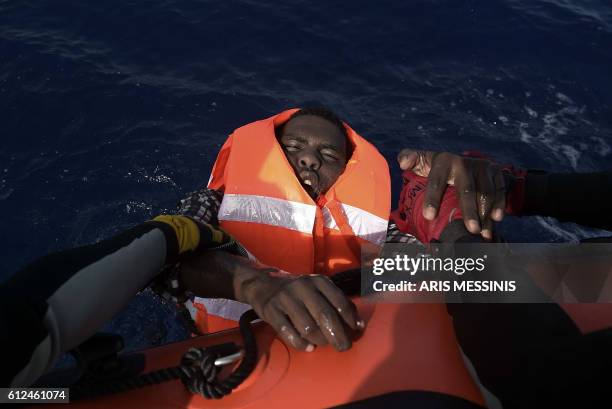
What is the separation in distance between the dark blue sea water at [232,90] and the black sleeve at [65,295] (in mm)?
2063

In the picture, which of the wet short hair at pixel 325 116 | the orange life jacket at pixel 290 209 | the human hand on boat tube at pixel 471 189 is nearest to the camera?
the human hand on boat tube at pixel 471 189

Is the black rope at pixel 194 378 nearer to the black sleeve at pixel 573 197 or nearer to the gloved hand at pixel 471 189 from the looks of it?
the gloved hand at pixel 471 189

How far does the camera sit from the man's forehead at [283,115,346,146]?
10.3 feet

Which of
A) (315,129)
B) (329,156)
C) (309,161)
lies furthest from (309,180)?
(315,129)

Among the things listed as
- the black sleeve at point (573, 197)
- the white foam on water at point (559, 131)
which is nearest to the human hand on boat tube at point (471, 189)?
the black sleeve at point (573, 197)

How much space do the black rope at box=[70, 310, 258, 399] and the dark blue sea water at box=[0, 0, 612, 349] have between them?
81.5 inches

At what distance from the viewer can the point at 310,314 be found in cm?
162

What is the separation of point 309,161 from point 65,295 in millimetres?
1907

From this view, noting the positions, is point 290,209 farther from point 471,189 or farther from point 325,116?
point 471,189

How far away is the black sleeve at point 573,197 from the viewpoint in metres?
2.21

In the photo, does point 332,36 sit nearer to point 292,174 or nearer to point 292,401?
point 292,174

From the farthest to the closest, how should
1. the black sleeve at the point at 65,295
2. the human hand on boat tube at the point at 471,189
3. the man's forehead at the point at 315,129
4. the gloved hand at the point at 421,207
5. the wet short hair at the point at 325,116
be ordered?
the wet short hair at the point at 325,116
the man's forehead at the point at 315,129
the gloved hand at the point at 421,207
the human hand on boat tube at the point at 471,189
the black sleeve at the point at 65,295

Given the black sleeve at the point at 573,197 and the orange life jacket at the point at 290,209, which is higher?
the black sleeve at the point at 573,197

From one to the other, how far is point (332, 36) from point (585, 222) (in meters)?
4.61
